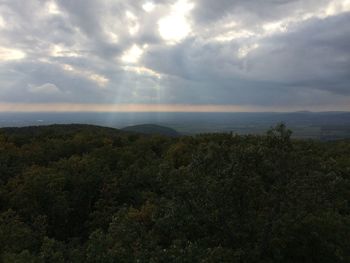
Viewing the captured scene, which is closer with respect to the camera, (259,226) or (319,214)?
(259,226)

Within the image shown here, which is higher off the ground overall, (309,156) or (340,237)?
(309,156)

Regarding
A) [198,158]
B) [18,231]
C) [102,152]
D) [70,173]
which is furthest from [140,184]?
[198,158]

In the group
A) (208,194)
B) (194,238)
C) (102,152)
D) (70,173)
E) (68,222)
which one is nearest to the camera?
(208,194)

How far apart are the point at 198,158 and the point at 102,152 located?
27625 mm

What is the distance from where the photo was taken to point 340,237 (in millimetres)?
18250

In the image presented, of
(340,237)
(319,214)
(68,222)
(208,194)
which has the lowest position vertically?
(68,222)

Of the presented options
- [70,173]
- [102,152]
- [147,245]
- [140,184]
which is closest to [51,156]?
[102,152]

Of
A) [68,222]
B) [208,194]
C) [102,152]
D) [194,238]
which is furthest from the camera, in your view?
[102,152]

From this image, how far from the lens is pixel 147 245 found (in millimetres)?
16891

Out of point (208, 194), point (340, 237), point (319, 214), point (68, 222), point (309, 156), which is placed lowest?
point (68, 222)

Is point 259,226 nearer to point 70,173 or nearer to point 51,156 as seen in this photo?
point 70,173

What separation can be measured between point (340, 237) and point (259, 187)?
18.3ft

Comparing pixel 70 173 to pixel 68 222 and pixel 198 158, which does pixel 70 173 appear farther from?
pixel 198 158

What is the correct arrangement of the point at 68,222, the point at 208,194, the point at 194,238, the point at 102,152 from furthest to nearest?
the point at 102,152
the point at 68,222
the point at 194,238
the point at 208,194
